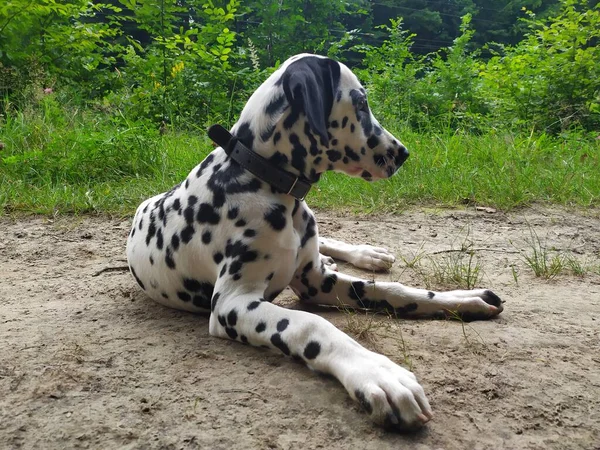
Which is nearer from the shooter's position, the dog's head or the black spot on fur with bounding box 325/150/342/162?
the dog's head

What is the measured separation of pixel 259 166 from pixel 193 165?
3.56m

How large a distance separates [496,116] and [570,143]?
183 cm

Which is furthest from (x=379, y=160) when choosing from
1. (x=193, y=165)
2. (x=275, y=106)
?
(x=193, y=165)

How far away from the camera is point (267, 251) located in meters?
2.69

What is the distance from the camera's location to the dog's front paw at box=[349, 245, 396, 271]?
3754 millimetres

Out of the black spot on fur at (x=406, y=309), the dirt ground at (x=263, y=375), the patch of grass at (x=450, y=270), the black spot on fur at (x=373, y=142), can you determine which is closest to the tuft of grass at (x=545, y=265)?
the dirt ground at (x=263, y=375)

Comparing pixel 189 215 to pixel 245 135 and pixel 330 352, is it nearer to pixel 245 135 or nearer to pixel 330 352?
pixel 245 135

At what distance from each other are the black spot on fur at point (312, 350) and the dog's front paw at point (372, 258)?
156 cm

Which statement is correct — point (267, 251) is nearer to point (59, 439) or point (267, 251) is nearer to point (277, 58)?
point (59, 439)

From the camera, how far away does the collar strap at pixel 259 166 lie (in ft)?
8.93

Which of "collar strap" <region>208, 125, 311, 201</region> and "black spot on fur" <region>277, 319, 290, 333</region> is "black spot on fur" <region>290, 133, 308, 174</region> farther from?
"black spot on fur" <region>277, 319, 290, 333</region>

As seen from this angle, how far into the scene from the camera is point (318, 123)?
2568 millimetres

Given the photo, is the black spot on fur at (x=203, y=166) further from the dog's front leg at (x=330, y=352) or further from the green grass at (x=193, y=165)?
the green grass at (x=193, y=165)

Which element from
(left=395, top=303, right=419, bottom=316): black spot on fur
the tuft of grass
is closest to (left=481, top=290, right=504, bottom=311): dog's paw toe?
(left=395, top=303, right=419, bottom=316): black spot on fur
